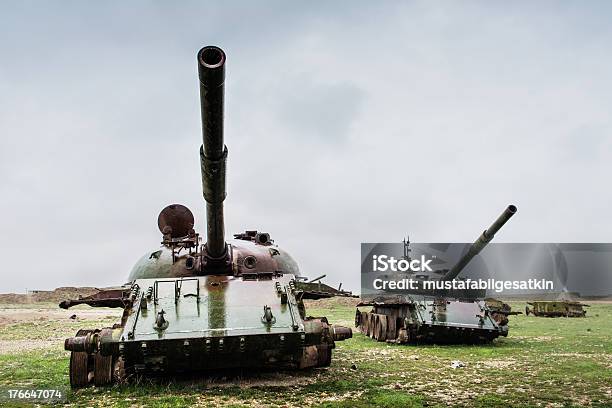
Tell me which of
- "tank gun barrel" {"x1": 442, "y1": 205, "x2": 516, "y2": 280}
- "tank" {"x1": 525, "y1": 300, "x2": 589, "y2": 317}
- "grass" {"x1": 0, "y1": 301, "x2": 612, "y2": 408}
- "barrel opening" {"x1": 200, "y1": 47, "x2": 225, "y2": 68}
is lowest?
"tank" {"x1": 525, "y1": 300, "x2": 589, "y2": 317}

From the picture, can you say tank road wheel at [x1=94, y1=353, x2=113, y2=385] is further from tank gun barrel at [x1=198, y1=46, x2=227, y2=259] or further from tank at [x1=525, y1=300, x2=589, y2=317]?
tank at [x1=525, y1=300, x2=589, y2=317]

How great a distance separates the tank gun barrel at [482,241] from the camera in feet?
57.2

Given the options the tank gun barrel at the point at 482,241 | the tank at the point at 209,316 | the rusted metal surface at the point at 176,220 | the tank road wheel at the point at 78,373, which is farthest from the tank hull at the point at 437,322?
the tank road wheel at the point at 78,373

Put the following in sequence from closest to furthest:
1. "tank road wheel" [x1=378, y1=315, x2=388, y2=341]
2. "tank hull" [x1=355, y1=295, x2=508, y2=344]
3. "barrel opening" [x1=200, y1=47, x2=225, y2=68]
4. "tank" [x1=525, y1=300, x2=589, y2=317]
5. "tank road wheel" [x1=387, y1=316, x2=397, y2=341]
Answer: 1. "barrel opening" [x1=200, y1=47, x2=225, y2=68]
2. "tank hull" [x1=355, y1=295, x2=508, y2=344]
3. "tank road wheel" [x1=387, y1=316, x2=397, y2=341]
4. "tank road wheel" [x1=378, y1=315, x2=388, y2=341]
5. "tank" [x1=525, y1=300, x2=589, y2=317]

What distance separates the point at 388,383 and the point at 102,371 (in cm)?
440

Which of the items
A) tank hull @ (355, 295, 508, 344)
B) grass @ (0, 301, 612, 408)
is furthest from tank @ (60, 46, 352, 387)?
tank hull @ (355, 295, 508, 344)

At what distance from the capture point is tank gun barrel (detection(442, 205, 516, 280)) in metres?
17.4

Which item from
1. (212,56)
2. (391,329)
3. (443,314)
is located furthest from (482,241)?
(212,56)

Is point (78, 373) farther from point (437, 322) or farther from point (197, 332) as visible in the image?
point (437, 322)

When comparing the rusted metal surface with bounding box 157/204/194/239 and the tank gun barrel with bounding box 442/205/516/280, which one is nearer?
the rusted metal surface with bounding box 157/204/194/239

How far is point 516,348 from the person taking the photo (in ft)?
54.1

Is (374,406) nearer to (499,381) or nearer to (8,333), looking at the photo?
(499,381)

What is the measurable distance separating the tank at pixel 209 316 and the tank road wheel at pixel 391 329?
24.3 feet

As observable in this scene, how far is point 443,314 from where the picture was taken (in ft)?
58.4
